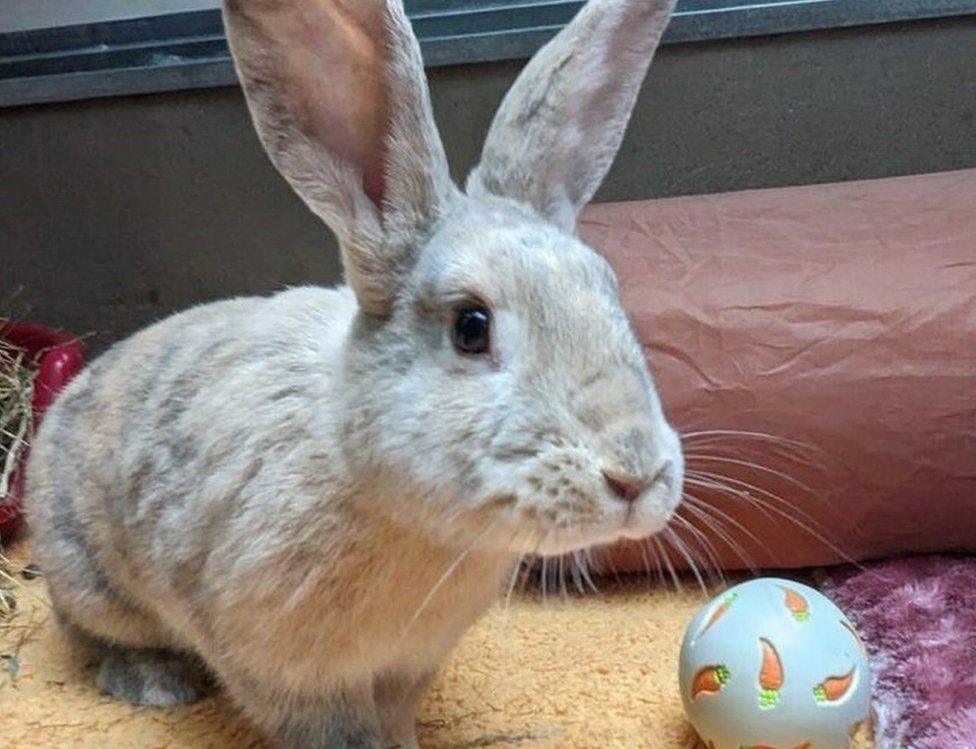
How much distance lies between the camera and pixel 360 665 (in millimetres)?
1485

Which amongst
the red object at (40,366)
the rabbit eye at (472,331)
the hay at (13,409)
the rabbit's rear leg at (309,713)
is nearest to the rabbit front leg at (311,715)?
the rabbit's rear leg at (309,713)

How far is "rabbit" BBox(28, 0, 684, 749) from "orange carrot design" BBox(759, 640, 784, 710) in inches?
13.0

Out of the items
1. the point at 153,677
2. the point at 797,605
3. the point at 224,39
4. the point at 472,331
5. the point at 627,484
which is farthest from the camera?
the point at 224,39

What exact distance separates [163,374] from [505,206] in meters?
0.55

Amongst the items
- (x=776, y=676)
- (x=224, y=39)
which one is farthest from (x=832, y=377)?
(x=224, y=39)

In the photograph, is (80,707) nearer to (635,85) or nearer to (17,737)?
(17,737)

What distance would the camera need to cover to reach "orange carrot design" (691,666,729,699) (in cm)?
153

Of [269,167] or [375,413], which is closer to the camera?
[375,413]

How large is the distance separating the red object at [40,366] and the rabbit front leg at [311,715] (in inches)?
32.4

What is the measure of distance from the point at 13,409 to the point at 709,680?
5.06 feet

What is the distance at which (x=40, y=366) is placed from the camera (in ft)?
8.29

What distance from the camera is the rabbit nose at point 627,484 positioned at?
3.76 feet

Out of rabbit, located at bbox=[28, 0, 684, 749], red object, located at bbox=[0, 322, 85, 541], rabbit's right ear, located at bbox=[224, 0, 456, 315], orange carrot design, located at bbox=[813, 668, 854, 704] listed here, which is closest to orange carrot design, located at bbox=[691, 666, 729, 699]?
orange carrot design, located at bbox=[813, 668, 854, 704]

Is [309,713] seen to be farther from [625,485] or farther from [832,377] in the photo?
[832,377]
